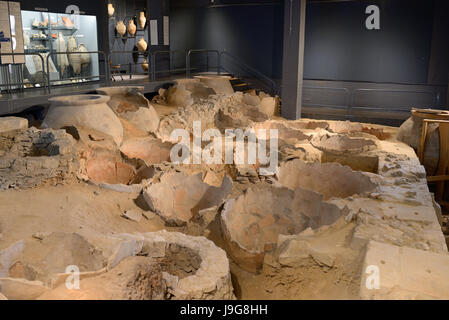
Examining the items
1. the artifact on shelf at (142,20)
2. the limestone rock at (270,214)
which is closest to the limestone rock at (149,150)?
the limestone rock at (270,214)

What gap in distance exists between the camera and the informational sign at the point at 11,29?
9.41 meters

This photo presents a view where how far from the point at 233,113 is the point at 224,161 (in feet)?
11.8

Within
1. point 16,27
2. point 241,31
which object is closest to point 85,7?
point 16,27

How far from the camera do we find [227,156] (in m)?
8.48

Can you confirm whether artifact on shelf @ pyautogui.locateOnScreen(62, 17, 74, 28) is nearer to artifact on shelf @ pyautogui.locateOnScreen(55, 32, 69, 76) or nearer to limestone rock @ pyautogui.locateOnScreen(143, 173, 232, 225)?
artifact on shelf @ pyautogui.locateOnScreen(55, 32, 69, 76)

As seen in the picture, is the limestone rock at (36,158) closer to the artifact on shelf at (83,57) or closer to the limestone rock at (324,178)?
the limestone rock at (324,178)

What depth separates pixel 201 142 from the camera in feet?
32.4

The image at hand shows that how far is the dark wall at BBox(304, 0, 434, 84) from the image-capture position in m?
12.9

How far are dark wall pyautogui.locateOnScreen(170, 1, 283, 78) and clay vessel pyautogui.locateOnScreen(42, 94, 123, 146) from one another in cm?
873

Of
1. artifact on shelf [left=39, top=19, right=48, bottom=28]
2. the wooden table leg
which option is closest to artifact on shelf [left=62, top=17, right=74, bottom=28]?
artifact on shelf [left=39, top=19, right=48, bottom=28]

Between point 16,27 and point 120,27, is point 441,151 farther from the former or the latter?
point 120,27

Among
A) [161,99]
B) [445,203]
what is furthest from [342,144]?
[161,99]

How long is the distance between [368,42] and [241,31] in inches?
180

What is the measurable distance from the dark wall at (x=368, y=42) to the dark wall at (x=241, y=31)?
1.30 meters
